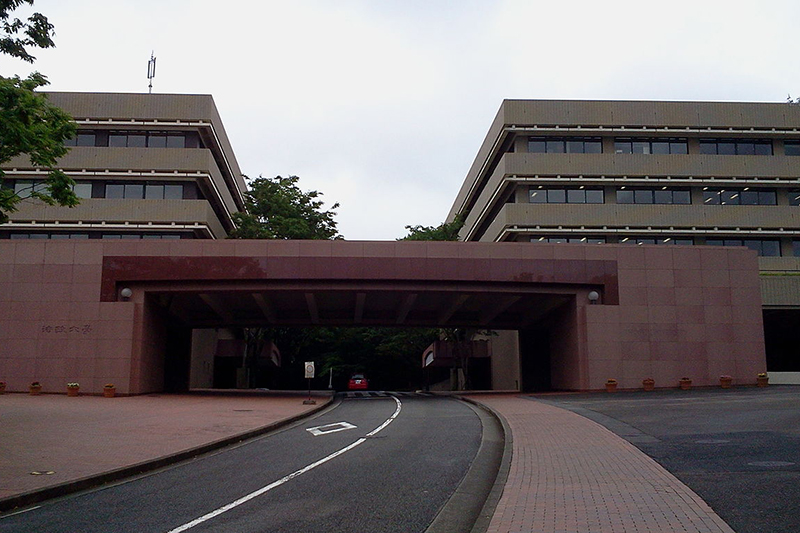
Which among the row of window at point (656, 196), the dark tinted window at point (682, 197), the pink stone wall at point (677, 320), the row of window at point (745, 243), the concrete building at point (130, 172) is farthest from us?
the dark tinted window at point (682, 197)

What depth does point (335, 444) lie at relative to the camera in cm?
1506

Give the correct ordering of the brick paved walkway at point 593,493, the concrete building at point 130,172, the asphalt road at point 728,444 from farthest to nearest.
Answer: the concrete building at point 130,172
the asphalt road at point 728,444
the brick paved walkway at point 593,493

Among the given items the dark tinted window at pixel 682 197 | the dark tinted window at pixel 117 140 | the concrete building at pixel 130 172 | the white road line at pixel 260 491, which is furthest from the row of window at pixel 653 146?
the white road line at pixel 260 491

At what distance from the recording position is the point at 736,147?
5344 cm

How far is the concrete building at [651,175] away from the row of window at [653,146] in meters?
0.07

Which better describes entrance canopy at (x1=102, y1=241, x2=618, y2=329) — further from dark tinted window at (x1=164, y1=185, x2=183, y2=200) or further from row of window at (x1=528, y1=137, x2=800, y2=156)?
row of window at (x1=528, y1=137, x2=800, y2=156)

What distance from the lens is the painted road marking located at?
17.7 metres

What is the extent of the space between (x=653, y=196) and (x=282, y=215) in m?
25.6

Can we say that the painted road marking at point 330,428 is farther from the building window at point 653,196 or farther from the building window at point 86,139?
the building window at point 86,139

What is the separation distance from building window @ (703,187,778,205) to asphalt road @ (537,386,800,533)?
30534mm

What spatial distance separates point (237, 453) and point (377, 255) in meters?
18.2

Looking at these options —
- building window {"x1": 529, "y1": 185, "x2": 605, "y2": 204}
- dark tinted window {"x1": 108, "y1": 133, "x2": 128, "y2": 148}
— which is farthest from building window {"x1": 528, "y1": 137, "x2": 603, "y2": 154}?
dark tinted window {"x1": 108, "y1": 133, "x2": 128, "y2": 148}

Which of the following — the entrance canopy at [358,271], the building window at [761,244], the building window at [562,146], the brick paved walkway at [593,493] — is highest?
the building window at [562,146]

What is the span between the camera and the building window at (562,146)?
51.9 metres
